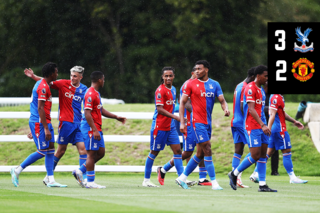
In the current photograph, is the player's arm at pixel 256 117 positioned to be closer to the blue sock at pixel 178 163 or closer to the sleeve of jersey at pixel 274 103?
the blue sock at pixel 178 163

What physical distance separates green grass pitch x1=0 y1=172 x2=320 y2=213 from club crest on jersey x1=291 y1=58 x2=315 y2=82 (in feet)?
9.98

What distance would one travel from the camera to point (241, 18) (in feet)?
122

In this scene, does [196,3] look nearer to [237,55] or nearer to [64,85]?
[237,55]

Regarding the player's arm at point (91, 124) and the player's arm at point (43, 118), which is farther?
the player's arm at point (43, 118)

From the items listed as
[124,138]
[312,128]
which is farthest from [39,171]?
[312,128]

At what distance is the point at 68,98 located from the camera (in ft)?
38.3

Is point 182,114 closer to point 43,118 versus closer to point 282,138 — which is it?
point 43,118

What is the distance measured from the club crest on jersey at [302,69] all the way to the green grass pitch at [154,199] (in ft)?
9.98

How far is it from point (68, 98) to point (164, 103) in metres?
1.83

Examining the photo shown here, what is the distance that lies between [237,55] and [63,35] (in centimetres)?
1091

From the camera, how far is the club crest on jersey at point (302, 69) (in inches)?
547

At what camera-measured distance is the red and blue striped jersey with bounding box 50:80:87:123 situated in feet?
38.2

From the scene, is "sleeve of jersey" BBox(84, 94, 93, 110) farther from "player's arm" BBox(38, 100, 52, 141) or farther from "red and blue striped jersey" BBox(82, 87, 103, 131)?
"player's arm" BBox(38, 100, 52, 141)

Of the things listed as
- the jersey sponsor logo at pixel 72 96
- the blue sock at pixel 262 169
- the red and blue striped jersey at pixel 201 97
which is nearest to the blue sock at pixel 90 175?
the jersey sponsor logo at pixel 72 96
